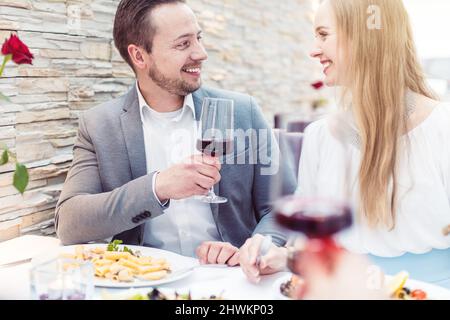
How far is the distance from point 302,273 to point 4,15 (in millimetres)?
1134

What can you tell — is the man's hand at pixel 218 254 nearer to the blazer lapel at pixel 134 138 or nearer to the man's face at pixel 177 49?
the blazer lapel at pixel 134 138

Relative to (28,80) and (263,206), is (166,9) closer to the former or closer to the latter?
(28,80)

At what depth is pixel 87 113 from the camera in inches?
63.4

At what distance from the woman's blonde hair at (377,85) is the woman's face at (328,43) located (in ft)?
0.06

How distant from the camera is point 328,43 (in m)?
0.95

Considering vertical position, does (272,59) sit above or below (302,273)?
above

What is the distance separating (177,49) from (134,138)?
328mm

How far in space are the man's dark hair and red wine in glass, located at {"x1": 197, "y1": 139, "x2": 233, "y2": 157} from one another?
71 centimetres

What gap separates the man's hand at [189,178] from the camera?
1173 millimetres

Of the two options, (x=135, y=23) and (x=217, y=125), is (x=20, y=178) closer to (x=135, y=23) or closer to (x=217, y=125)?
(x=217, y=125)

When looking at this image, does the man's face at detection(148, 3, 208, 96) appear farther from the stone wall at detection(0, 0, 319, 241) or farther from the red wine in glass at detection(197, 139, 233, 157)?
the red wine in glass at detection(197, 139, 233, 157)

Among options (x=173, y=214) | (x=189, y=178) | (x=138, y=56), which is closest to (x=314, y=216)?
(x=189, y=178)

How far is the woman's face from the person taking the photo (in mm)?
931

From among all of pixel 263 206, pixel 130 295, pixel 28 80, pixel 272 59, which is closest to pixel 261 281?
pixel 130 295
